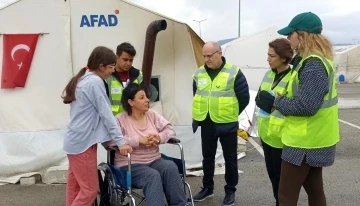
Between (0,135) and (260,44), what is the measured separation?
28.6ft

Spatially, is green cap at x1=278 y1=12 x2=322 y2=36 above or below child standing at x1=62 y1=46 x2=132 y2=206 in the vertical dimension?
above

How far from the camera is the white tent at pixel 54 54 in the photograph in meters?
5.16

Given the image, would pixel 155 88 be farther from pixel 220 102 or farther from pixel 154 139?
pixel 154 139

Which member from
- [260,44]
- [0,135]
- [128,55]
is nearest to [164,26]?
[128,55]

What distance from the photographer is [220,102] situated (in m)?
4.11

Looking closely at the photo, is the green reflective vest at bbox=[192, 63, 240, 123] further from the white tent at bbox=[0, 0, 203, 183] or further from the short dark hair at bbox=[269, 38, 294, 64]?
the white tent at bbox=[0, 0, 203, 183]

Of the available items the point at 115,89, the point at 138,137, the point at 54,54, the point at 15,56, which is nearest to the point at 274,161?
the point at 138,137

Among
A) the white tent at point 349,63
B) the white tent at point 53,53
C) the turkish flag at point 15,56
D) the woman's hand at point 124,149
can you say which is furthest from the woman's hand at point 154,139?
the white tent at point 349,63

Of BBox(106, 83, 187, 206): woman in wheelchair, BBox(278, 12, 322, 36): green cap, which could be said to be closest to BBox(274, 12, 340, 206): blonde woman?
BBox(278, 12, 322, 36): green cap

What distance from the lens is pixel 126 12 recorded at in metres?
5.29

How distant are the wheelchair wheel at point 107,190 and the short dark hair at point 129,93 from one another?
53cm

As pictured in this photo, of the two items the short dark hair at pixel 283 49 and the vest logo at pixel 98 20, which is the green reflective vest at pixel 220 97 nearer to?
the short dark hair at pixel 283 49

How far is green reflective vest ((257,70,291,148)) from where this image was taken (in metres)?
3.20

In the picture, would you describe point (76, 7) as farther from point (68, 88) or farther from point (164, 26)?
point (68, 88)
